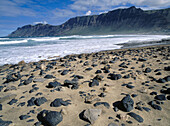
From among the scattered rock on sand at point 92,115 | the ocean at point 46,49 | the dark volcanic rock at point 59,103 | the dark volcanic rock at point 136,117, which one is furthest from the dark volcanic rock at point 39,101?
the ocean at point 46,49

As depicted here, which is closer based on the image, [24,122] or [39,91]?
[24,122]

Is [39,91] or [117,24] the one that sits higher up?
[117,24]

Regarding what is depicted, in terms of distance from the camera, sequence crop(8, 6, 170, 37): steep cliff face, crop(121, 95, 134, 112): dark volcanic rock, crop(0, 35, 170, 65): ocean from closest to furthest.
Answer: crop(121, 95, 134, 112): dark volcanic rock < crop(0, 35, 170, 65): ocean < crop(8, 6, 170, 37): steep cliff face

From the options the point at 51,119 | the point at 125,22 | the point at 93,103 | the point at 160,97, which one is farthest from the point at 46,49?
the point at 125,22

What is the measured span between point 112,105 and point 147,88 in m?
1.20

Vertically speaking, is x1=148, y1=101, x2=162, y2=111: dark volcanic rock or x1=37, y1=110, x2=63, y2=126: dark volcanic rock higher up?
x1=37, y1=110, x2=63, y2=126: dark volcanic rock

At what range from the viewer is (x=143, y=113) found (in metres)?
2.04

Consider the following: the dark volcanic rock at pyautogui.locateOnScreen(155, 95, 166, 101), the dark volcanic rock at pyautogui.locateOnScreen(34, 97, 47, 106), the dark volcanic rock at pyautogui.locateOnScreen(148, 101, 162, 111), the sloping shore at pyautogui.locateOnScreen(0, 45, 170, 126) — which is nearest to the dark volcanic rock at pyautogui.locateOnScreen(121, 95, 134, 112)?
the sloping shore at pyautogui.locateOnScreen(0, 45, 170, 126)

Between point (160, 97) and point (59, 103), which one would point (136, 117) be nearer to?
point (160, 97)

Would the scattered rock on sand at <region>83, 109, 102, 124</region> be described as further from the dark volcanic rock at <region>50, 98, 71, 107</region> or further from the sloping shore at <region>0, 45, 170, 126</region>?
the dark volcanic rock at <region>50, 98, 71, 107</region>

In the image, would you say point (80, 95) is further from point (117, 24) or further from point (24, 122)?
point (117, 24)

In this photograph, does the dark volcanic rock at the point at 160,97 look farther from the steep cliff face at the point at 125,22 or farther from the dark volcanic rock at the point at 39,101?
the steep cliff face at the point at 125,22

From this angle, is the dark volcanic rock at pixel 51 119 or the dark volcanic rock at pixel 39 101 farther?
the dark volcanic rock at pixel 39 101

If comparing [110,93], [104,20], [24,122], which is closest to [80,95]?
[110,93]
